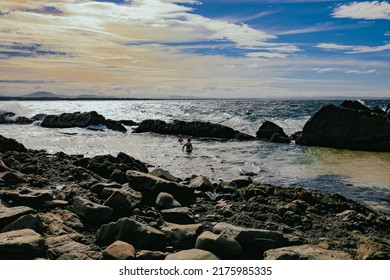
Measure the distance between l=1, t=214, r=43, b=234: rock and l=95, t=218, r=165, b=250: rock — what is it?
987 millimetres

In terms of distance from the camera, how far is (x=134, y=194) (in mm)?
8398

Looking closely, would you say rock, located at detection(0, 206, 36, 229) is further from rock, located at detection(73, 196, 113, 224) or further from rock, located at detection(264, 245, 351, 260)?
rock, located at detection(264, 245, 351, 260)

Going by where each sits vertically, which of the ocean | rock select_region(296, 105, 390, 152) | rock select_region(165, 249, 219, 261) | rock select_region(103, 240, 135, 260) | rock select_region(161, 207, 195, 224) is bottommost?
the ocean

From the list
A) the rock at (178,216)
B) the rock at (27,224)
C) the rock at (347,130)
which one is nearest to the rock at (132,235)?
the rock at (27,224)

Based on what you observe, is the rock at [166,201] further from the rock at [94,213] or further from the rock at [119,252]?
the rock at [119,252]

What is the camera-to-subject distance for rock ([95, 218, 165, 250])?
19.5 ft

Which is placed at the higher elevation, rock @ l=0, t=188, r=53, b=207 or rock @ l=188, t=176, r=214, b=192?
rock @ l=0, t=188, r=53, b=207

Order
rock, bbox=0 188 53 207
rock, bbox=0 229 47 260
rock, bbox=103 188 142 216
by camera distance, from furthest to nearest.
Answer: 1. rock, bbox=103 188 142 216
2. rock, bbox=0 188 53 207
3. rock, bbox=0 229 47 260

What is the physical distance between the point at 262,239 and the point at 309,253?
736mm

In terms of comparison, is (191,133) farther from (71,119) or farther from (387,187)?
(387,187)

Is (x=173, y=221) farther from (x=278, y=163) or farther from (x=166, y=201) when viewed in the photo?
(x=278, y=163)

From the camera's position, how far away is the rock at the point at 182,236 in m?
6.13

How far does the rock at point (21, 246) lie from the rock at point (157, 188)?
4022mm

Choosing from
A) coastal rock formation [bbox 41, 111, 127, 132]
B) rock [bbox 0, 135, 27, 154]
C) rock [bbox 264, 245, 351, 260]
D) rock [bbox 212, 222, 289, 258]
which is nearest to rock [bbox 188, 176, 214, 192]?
rock [bbox 212, 222, 289, 258]
